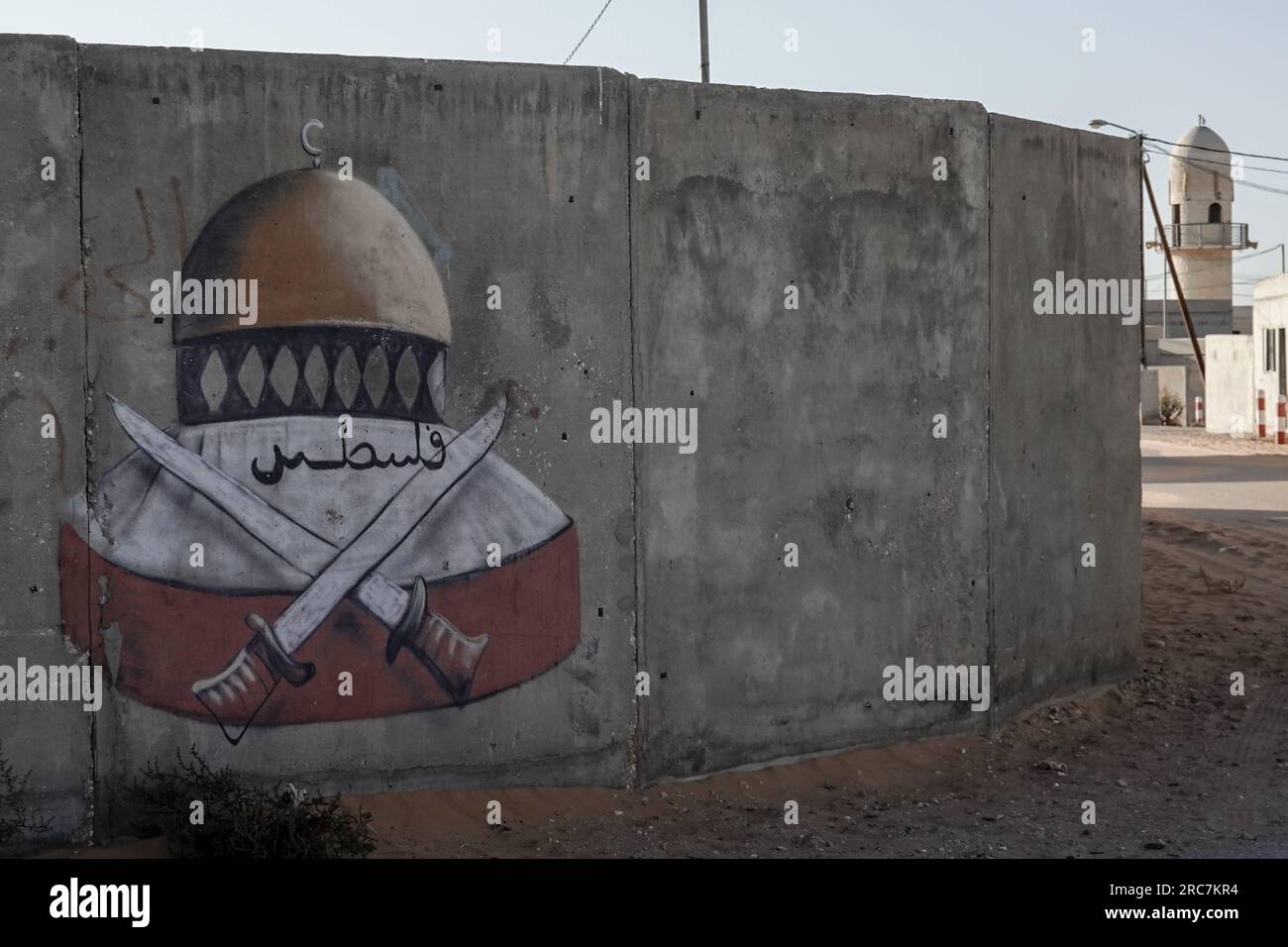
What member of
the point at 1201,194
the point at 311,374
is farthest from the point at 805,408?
the point at 1201,194

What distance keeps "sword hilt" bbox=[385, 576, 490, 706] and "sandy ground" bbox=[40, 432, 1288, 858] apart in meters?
0.47

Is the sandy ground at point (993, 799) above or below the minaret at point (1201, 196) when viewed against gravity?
below

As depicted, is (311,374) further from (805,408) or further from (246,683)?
(805,408)

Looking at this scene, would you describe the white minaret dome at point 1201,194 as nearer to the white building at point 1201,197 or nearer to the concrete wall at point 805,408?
the white building at point 1201,197

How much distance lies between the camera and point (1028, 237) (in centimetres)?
753

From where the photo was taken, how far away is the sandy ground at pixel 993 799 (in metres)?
5.66

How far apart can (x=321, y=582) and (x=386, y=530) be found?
335 mm

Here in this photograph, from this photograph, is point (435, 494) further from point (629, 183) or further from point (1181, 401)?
point (1181, 401)

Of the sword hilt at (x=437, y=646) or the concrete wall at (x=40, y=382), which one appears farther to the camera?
the sword hilt at (x=437, y=646)

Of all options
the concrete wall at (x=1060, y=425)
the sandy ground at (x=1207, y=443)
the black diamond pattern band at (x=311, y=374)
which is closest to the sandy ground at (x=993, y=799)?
the concrete wall at (x=1060, y=425)

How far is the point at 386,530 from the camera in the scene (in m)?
5.73
